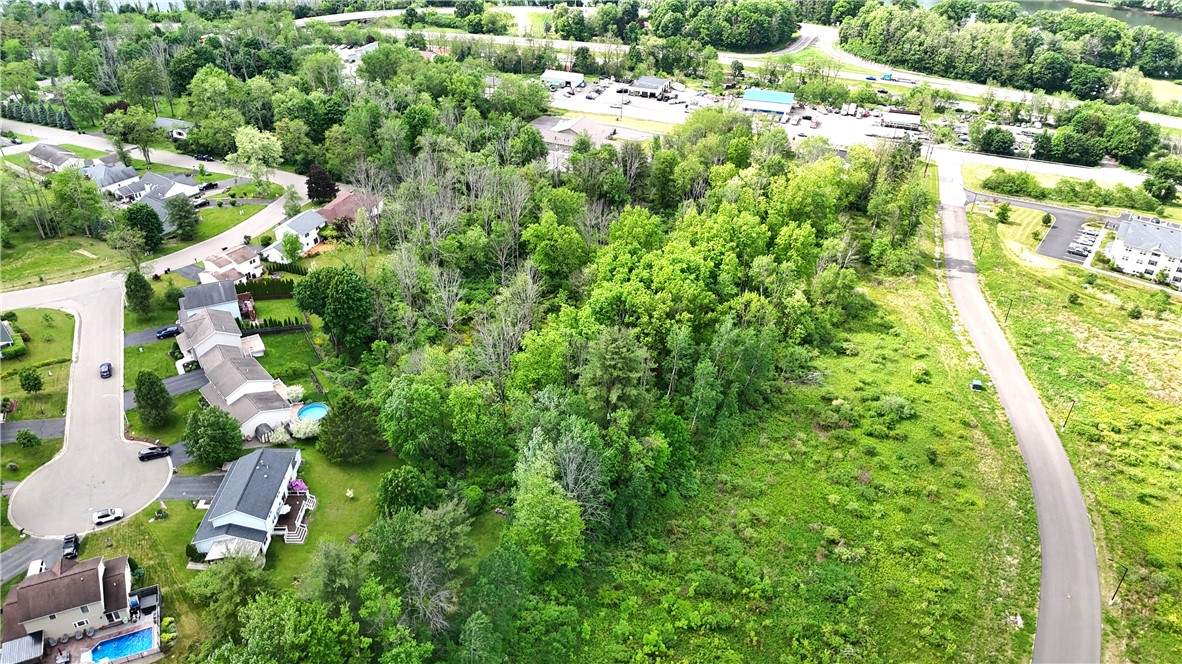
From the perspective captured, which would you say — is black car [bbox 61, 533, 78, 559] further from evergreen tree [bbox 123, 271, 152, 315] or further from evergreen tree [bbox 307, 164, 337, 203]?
evergreen tree [bbox 307, 164, 337, 203]

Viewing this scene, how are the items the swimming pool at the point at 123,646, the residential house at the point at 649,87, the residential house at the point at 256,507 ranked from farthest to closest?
the residential house at the point at 649,87 < the residential house at the point at 256,507 < the swimming pool at the point at 123,646

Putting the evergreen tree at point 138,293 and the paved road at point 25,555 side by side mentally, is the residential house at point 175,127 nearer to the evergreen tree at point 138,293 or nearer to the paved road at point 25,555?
the evergreen tree at point 138,293

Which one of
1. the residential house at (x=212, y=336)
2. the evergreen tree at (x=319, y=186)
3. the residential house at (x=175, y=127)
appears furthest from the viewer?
the residential house at (x=175, y=127)

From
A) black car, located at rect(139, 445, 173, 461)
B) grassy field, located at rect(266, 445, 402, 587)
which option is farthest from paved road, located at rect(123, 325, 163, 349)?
grassy field, located at rect(266, 445, 402, 587)

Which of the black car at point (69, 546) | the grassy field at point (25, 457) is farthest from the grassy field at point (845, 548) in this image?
the grassy field at point (25, 457)

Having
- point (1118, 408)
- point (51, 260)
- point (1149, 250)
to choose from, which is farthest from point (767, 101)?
point (51, 260)

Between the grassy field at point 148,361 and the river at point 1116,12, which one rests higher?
the river at point 1116,12
